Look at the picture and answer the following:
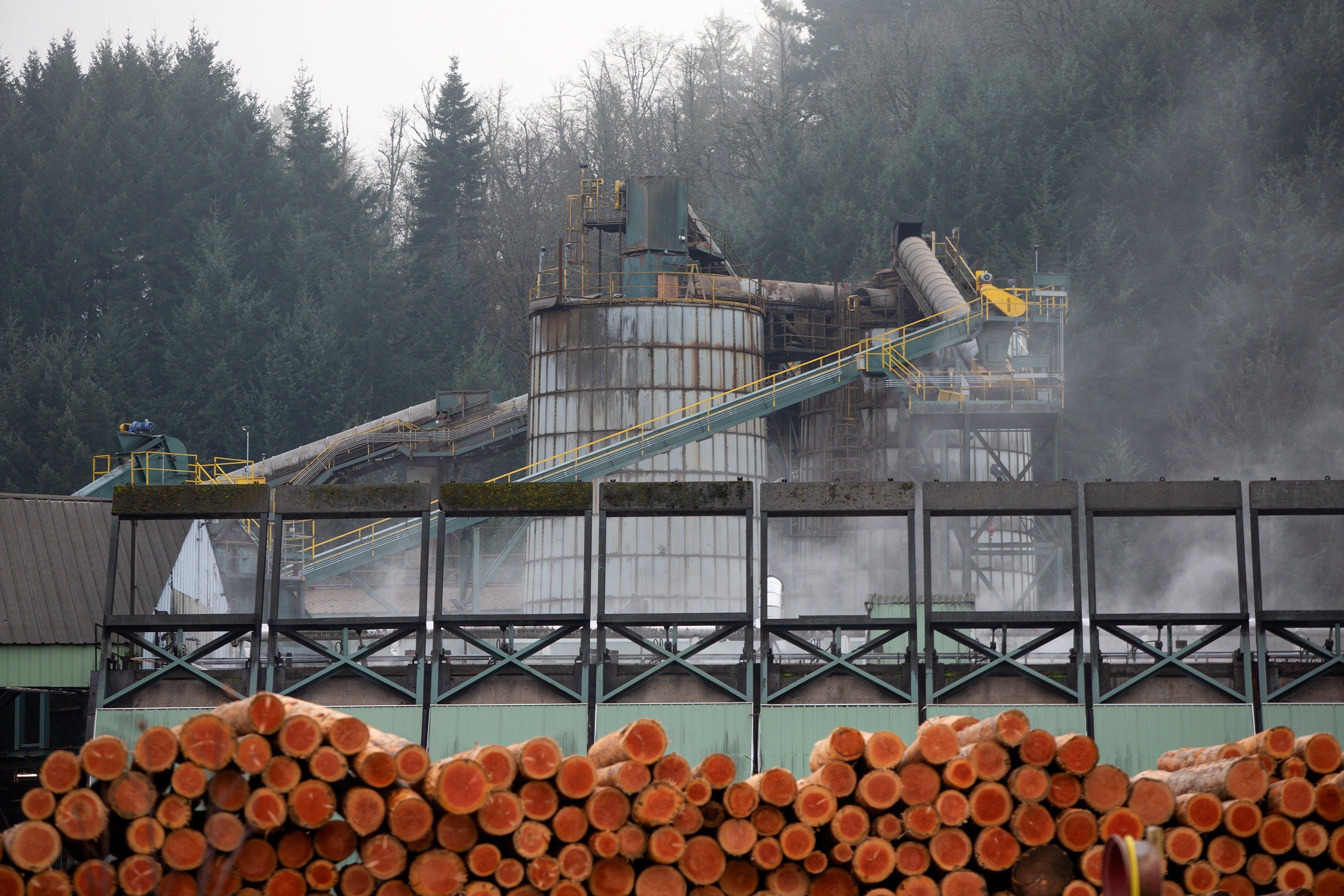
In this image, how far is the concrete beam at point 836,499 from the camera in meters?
18.4

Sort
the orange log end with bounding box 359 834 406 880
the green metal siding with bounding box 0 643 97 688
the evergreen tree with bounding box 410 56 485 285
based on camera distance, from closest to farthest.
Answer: the orange log end with bounding box 359 834 406 880 → the green metal siding with bounding box 0 643 97 688 → the evergreen tree with bounding box 410 56 485 285

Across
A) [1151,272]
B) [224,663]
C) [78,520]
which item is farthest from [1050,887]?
[1151,272]

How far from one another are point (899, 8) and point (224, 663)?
5669 centimetres

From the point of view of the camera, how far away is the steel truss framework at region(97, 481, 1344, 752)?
18281mm

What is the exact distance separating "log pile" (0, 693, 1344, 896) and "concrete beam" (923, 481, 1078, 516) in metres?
6.50

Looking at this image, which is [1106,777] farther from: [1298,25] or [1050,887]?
[1298,25]

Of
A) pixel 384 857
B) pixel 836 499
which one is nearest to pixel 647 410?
pixel 836 499

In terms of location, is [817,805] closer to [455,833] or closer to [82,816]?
[455,833]

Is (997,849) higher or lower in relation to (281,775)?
lower

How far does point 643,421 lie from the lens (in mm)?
36875

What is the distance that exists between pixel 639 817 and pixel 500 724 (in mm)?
7370

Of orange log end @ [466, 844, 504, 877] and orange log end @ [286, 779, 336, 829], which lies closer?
orange log end @ [286, 779, 336, 829]

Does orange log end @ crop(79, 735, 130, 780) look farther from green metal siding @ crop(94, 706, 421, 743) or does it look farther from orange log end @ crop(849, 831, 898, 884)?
green metal siding @ crop(94, 706, 421, 743)

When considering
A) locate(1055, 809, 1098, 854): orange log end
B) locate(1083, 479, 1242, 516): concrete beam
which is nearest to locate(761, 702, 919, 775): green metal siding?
locate(1083, 479, 1242, 516): concrete beam
